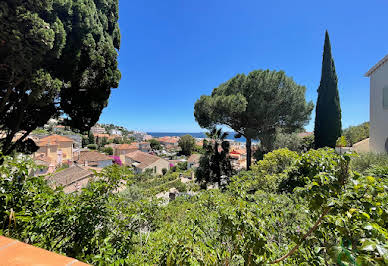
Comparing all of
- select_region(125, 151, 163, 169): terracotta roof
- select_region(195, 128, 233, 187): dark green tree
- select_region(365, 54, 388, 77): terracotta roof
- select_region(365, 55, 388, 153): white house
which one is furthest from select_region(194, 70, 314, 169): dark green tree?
select_region(125, 151, 163, 169): terracotta roof

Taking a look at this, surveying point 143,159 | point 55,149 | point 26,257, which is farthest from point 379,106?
point 55,149

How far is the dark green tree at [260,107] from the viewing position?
1277 cm

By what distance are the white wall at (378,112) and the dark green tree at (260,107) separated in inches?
154

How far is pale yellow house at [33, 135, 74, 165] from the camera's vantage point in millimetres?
25941

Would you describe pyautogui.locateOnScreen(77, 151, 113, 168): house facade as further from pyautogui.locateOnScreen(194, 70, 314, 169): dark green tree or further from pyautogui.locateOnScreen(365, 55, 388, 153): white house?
pyautogui.locateOnScreen(365, 55, 388, 153): white house

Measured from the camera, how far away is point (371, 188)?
40.3 inches

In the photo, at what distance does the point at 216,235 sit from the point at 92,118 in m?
8.21

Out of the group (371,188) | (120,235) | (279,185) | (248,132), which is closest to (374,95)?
(248,132)

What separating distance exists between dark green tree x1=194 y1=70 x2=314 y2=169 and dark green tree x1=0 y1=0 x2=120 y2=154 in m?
7.83

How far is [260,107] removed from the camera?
12688 mm

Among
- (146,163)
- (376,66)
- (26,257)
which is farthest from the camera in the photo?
(146,163)

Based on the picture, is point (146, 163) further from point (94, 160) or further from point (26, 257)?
point (26, 257)

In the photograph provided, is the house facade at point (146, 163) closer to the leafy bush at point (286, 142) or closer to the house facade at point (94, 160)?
the house facade at point (94, 160)

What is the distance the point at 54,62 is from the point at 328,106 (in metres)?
19.0
